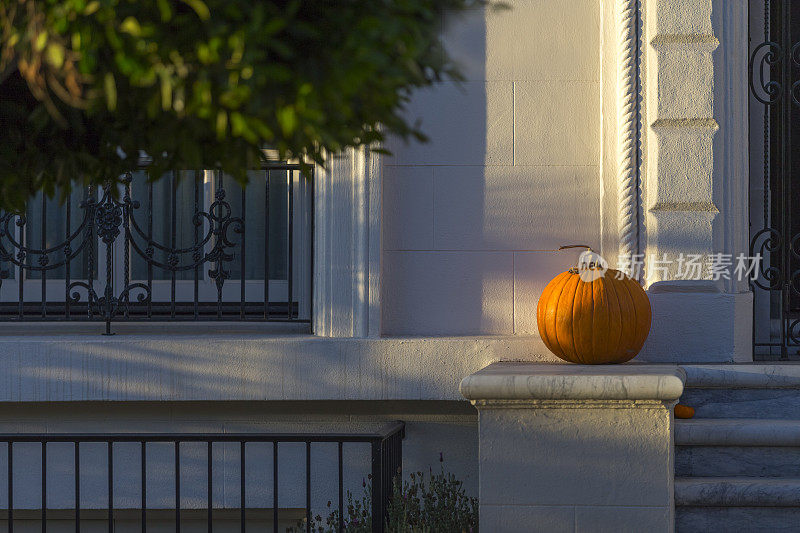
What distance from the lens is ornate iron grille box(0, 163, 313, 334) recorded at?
6258 millimetres

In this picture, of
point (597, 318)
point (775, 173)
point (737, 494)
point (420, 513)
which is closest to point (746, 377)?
point (737, 494)

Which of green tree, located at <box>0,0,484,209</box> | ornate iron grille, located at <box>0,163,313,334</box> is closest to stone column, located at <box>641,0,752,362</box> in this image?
ornate iron grille, located at <box>0,163,313,334</box>

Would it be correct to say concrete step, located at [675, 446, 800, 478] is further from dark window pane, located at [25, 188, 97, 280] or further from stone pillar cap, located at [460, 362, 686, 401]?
dark window pane, located at [25, 188, 97, 280]

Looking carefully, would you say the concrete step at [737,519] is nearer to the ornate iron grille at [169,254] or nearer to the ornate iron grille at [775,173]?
the ornate iron grille at [775,173]

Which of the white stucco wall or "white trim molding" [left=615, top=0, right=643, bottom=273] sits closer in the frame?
"white trim molding" [left=615, top=0, right=643, bottom=273]

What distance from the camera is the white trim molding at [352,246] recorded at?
19.5 ft

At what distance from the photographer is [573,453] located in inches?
188

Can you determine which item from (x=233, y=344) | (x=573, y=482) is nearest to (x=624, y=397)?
(x=573, y=482)

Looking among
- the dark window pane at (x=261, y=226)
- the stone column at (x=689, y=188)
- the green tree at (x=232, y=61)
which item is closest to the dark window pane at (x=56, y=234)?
the dark window pane at (x=261, y=226)

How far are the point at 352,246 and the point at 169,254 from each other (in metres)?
1.56

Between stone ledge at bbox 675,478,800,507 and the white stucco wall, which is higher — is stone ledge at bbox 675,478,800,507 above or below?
below

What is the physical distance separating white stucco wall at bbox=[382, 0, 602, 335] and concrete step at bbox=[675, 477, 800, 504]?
61.0 inches

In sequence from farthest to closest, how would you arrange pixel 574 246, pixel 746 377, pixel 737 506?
pixel 574 246 → pixel 746 377 → pixel 737 506

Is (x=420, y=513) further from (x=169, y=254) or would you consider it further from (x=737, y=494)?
(x=169, y=254)
